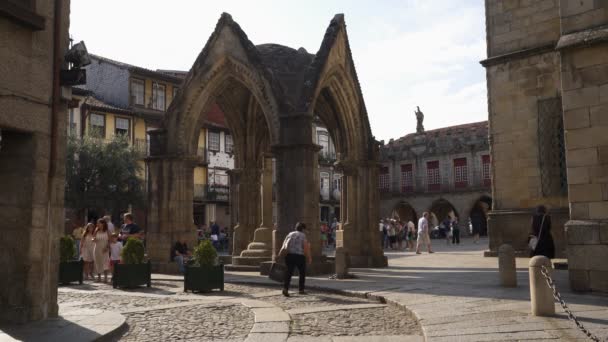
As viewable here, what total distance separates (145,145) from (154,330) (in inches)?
1331

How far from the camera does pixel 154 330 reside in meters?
7.25

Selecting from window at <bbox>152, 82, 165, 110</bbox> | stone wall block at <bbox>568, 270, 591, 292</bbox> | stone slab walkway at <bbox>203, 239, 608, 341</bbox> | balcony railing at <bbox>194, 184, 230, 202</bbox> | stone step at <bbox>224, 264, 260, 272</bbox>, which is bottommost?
stone slab walkway at <bbox>203, 239, 608, 341</bbox>

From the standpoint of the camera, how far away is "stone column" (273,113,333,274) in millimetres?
13703

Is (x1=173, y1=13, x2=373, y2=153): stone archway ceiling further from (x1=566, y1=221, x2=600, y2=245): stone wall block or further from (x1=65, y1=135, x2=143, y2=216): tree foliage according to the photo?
(x1=65, y1=135, x2=143, y2=216): tree foliage

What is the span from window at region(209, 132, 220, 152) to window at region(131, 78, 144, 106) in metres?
5.80

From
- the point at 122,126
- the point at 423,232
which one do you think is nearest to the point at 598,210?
the point at 423,232

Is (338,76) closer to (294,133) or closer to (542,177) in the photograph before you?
(294,133)

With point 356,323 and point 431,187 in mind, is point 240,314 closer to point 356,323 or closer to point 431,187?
point 356,323

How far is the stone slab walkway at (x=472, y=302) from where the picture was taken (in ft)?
19.7

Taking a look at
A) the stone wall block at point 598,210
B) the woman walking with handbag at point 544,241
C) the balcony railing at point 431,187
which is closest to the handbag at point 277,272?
the woman walking with handbag at point 544,241

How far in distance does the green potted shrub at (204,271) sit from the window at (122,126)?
29.2m

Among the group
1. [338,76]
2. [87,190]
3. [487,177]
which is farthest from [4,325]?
[487,177]

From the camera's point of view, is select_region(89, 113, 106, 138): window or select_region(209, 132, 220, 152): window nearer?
select_region(89, 113, 106, 138): window

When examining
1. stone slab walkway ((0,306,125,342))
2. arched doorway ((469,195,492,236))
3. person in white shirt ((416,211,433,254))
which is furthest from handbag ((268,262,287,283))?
arched doorway ((469,195,492,236))
